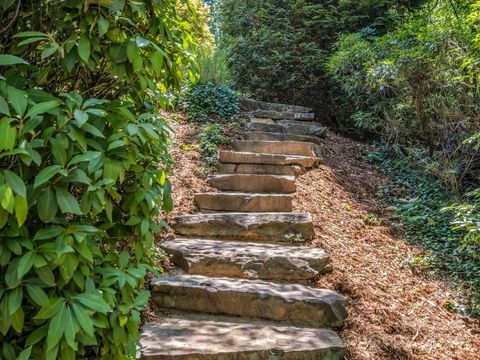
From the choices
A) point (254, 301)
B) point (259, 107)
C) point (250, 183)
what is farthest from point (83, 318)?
point (259, 107)

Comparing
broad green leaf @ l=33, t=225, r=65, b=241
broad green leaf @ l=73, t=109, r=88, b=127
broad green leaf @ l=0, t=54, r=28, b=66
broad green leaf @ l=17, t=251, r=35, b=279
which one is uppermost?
broad green leaf @ l=0, t=54, r=28, b=66

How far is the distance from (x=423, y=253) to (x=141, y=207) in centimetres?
277

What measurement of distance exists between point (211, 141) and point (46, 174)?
3.35 metres

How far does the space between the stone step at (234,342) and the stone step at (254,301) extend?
0.08 metres

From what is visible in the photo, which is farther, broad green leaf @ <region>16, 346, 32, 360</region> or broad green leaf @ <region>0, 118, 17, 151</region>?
broad green leaf @ <region>16, 346, 32, 360</region>

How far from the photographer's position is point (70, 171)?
104 cm

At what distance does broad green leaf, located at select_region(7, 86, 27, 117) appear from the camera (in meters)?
0.94

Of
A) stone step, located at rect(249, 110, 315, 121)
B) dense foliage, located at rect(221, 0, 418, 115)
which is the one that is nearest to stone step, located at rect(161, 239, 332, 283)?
stone step, located at rect(249, 110, 315, 121)

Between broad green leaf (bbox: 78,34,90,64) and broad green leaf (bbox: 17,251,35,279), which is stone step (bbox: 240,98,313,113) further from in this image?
broad green leaf (bbox: 17,251,35,279)

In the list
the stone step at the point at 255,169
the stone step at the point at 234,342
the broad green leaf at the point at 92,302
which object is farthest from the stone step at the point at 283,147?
the broad green leaf at the point at 92,302

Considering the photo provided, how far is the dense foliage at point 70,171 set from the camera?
978mm

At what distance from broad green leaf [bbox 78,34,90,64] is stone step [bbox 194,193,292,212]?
225 cm

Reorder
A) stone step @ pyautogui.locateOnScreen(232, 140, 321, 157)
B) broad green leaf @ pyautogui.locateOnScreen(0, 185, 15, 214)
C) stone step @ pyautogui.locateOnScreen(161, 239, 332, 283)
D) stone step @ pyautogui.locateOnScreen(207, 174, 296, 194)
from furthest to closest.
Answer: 1. stone step @ pyautogui.locateOnScreen(232, 140, 321, 157)
2. stone step @ pyautogui.locateOnScreen(207, 174, 296, 194)
3. stone step @ pyautogui.locateOnScreen(161, 239, 332, 283)
4. broad green leaf @ pyautogui.locateOnScreen(0, 185, 15, 214)

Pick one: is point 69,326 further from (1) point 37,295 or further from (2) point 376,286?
(2) point 376,286
